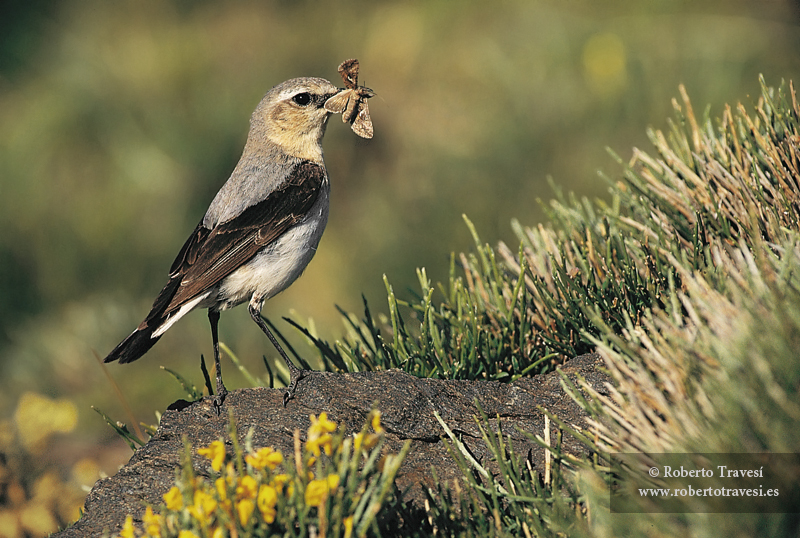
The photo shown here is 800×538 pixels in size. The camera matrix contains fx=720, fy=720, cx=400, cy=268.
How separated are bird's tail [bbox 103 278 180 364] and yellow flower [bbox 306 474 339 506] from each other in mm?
2181

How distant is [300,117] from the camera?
4.96 metres

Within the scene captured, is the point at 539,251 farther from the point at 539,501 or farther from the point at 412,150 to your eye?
the point at 412,150

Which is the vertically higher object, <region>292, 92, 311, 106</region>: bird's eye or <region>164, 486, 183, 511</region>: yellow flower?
<region>292, 92, 311, 106</region>: bird's eye

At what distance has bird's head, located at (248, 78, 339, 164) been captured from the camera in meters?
4.95

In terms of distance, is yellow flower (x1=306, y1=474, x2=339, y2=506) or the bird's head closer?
yellow flower (x1=306, y1=474, x2=339, y2=506)

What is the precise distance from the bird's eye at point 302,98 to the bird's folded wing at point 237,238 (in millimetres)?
741

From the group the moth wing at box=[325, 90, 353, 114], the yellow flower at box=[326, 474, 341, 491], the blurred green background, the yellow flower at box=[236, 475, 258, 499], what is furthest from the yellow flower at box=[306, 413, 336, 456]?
the blurred green background

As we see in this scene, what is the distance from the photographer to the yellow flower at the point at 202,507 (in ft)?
6.62

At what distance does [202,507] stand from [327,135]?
268 inches

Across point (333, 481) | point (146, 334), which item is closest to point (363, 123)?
point (146, 334)

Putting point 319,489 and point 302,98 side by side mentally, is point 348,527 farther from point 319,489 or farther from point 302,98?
point 302,98

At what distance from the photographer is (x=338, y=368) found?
395 cm

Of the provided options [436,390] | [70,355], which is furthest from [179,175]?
[436,390]

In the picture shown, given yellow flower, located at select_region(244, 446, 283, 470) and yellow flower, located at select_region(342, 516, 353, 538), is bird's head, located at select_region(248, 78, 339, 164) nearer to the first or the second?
yellow flower, located at select_region(244, 446, 283, 470)
